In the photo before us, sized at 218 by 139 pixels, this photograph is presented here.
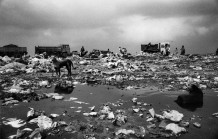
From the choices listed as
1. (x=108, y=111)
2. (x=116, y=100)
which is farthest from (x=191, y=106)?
(x=108, y=111)

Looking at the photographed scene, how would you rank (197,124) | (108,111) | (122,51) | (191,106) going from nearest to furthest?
(197,124), (108,111), (191,106), (122,51)

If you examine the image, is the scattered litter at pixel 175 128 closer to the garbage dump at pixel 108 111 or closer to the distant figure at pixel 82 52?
the garbage dump at pixel 108 111

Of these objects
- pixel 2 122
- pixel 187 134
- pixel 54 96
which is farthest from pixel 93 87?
pixel 187 134

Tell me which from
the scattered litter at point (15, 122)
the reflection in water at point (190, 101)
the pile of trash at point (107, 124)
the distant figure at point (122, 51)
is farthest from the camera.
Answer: the distant figure at point (122, 51)

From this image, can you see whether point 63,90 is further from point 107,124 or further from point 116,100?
point 107,124

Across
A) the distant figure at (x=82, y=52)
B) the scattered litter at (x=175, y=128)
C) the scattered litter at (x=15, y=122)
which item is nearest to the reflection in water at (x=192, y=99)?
the scattered litter at (x=175, y=128)

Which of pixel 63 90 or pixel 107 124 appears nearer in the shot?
pixel 107 124

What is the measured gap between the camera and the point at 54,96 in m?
7.00

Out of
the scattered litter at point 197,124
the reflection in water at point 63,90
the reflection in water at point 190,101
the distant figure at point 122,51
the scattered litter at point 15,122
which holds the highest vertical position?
the distant figure at point 122,51

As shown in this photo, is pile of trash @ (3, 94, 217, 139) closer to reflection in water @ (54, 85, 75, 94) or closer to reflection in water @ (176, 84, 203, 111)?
reflection in water @ (176, 84, 203, 111)

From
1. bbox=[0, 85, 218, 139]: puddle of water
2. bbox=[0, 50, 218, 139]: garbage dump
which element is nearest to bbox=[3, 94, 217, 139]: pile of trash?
bbox=[0, 50, 218, 139]: garbage dump

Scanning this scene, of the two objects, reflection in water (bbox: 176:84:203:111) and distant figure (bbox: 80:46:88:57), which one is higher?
distant figure (bbox: 80:46:88:57)

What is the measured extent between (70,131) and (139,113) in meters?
2.16

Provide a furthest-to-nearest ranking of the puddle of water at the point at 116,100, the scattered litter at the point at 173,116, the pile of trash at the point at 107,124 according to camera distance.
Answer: the scattered litter at the point at 173,116 < the puddle of water at the point at 116,100 < the pile of trash at the point at 107,124
